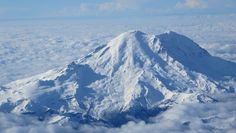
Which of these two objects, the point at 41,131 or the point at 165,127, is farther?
the point at 165,127

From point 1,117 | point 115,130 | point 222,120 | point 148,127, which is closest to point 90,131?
point 115,130

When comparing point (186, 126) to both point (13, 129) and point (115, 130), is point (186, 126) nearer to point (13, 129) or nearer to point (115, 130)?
point (115, 130)

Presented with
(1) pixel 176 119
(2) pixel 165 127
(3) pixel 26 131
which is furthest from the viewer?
(1) pixel 176 119

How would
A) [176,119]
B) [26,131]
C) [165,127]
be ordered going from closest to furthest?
[26,131]
[165,127]
[176,119]

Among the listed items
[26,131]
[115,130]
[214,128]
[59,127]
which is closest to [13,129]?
[26,131]

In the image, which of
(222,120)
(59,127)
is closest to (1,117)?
(59,127)

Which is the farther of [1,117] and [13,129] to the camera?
[1,117]

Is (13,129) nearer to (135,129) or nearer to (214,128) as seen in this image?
(135,129)
